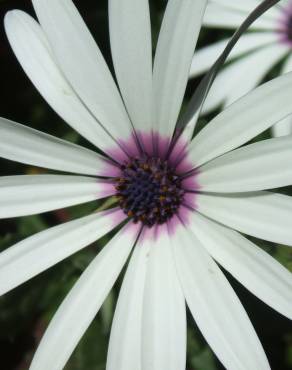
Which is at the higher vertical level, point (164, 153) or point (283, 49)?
point (283, 49)

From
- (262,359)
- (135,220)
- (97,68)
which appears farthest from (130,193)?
(262,359)

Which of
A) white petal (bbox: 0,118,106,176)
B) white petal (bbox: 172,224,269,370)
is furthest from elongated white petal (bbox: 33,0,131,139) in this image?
white petal (bbox: 172,224,269,370)

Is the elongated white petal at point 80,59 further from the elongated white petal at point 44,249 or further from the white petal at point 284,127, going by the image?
the white petal at point 284,127

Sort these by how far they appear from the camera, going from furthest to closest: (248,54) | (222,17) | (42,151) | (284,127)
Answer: (248,54) → (222,17) → (284,127) → (42,151)

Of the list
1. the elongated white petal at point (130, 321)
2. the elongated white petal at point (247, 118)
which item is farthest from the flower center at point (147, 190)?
the elongated white petal at point (247, 118)

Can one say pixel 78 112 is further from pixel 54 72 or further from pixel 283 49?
pixel 283 49

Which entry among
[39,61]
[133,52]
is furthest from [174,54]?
[39,61]

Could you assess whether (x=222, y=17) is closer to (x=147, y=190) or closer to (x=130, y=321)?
(x=147, y=190)
